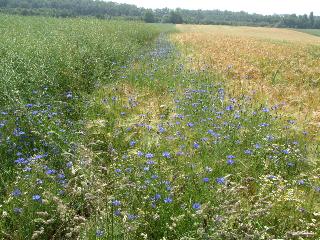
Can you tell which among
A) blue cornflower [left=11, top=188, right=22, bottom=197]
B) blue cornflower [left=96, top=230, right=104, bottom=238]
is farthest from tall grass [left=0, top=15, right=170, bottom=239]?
blue cornflower [left=96, top=230, right=104, bottom=238]

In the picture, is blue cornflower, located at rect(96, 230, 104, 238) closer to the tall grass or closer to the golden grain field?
the tall grass

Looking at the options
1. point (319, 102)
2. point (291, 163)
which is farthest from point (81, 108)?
point (319, 102)

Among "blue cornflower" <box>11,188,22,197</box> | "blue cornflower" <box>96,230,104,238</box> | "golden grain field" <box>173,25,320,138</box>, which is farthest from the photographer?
"golden grain field" <box>173,25,320,138</box>

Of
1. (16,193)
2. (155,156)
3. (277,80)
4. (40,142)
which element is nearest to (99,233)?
(16,193)

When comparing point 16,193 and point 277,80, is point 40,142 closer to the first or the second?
point 16,193

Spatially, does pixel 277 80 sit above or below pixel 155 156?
above

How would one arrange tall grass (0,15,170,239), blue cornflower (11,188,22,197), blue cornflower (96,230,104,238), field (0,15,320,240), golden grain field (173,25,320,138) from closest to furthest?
blue cornflower (96,230,104,238) → field (0,15,320,240) → tall grass (0,15,170,239) → blue cornflower (11,188,22,197) → golden grain field (173,25,320,138)

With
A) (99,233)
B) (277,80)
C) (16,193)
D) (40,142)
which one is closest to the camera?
(99,233)

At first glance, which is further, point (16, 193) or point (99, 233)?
point (16, 193)

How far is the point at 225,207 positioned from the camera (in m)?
2.97

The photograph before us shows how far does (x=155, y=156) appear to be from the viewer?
4.53 meters

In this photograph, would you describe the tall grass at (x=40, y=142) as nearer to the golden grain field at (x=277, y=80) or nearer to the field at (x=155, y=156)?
the field at (x=155, y=156)

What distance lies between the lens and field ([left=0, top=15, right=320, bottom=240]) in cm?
316

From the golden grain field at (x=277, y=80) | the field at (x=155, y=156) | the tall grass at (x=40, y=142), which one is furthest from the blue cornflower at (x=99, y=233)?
the golden grain field at (x=277, y=80)
